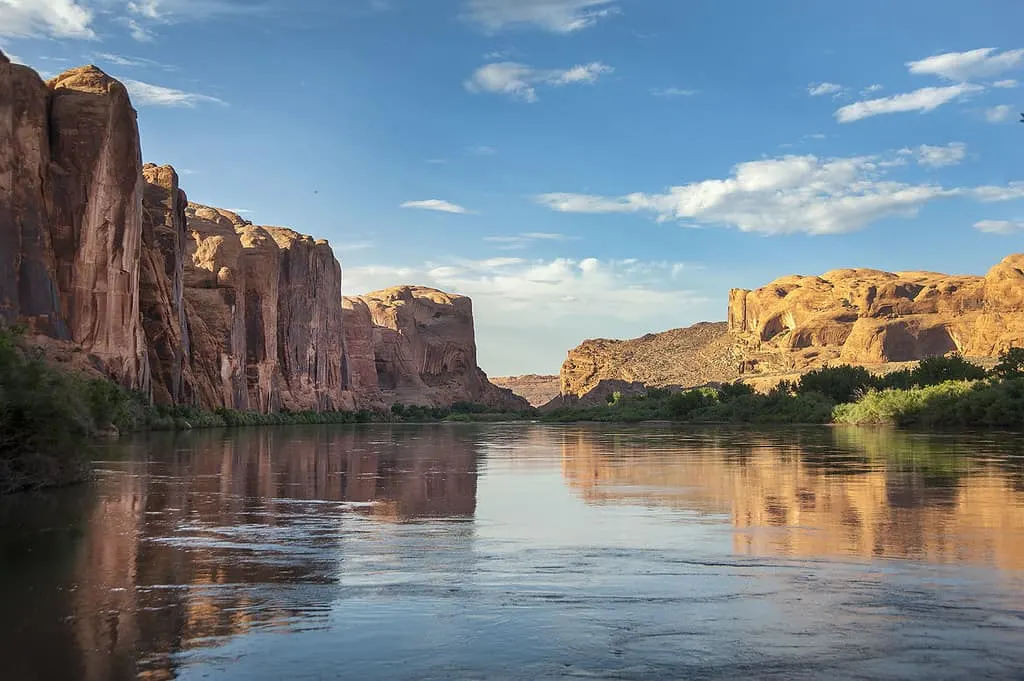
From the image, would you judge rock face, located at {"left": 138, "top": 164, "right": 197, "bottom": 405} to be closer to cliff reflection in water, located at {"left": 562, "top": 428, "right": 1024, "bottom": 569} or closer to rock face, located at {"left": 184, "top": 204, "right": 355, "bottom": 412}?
rock face, located at {"left": 184, "top": 204, "right": 355, "bottom": 412}

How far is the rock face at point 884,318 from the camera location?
438 ft

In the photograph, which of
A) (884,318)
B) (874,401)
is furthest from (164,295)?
(884,318)

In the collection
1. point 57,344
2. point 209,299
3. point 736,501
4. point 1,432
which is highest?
point 209,299

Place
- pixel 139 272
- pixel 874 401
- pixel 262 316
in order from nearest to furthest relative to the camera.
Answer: pixel 874 401
pixel 139 272
pixel 262 316

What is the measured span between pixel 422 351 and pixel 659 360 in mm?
44937

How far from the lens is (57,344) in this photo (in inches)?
2258

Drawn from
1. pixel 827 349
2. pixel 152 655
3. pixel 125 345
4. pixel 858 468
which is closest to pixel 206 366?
pixel 125 345

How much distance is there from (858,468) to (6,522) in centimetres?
1920

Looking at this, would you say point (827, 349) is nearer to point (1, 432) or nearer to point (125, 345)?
point (125, 345)

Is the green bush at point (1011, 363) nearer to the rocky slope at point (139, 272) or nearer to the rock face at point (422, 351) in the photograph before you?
the rocky slope at point (139, 272)

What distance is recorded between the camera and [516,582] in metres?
9.20

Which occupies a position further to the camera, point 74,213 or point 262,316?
point 262,316

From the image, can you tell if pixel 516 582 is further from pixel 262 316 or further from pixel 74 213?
pixel 262 316

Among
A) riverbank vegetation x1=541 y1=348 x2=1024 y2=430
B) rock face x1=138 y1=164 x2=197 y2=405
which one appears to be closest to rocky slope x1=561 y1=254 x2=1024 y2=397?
riverbank vegetation x1=541 y1=348 x2=1024 y2=430
